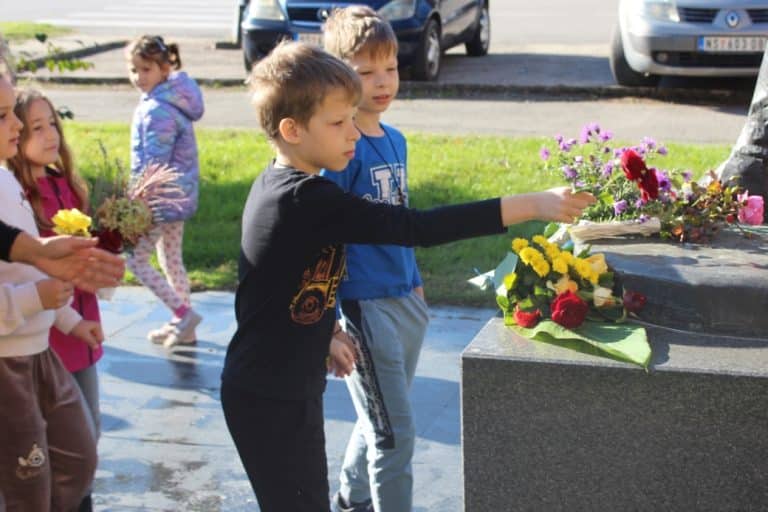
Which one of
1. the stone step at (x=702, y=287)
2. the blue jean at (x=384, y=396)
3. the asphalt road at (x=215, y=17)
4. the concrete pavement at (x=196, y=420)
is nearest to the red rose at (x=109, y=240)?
the blue jean at (x=384, y=396)

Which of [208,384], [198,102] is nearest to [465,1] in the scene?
[198,102]

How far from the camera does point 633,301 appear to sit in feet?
11.8

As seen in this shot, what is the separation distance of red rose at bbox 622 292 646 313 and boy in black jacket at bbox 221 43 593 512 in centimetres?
52

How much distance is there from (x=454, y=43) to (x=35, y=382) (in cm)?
1163

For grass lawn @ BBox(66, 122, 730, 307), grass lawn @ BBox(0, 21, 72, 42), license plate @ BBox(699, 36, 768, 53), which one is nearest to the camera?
grass lawn @ BBox(66, 122, 730, 307)

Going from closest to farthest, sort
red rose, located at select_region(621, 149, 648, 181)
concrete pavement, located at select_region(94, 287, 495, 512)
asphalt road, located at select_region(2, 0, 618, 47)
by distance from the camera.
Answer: red rose, located at select_region(621, 149, 648, 181), concrete pavement, located at select_region(94, 287, 495, 512), asphalt road, located at select_region(2, 0, 618, 47)

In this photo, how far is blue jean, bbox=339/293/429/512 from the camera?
3.72 metres

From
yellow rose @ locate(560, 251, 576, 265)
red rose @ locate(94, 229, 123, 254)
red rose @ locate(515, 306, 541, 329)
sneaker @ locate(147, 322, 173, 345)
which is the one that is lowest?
sneaker @ locate(147, 322, 173, 345)

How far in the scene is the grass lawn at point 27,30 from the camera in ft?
56.4

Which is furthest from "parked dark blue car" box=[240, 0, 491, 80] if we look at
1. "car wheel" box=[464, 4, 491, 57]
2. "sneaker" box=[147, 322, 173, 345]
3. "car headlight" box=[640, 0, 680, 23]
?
"sneaker" box=[147, 322, 173, 345]

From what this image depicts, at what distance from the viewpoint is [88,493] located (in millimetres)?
4047

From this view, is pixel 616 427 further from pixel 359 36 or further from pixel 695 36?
pixel 695 36

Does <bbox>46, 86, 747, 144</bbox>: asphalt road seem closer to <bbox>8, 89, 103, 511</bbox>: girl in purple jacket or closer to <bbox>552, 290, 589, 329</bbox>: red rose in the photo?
<bbox>8, 89, 103, 511</bbox>: girl in purple jacket

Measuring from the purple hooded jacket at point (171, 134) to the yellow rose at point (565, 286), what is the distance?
290cm
